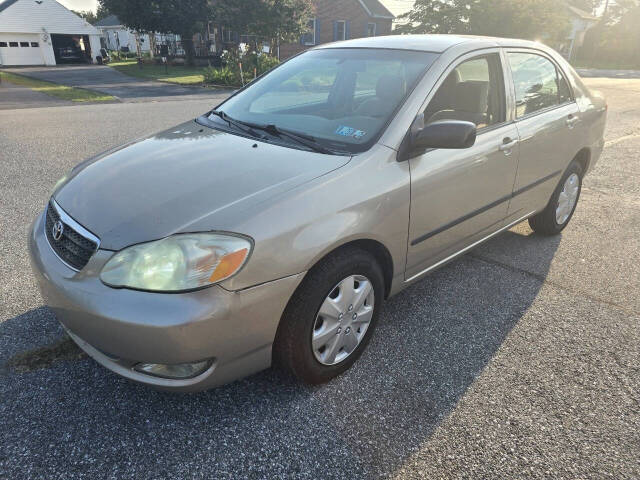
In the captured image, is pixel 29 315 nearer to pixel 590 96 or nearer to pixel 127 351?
pixel 127 351

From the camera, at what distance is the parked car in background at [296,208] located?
1.91m

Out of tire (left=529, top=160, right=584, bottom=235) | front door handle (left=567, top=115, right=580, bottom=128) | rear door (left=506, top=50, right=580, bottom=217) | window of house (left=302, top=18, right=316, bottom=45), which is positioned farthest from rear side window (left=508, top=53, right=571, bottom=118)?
window of house (left=302, top=18, right=316, bottom=45)

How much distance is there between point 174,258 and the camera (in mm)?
1897

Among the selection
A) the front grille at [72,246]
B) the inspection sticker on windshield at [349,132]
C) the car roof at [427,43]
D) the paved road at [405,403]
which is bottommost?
the paved road at [405,403]

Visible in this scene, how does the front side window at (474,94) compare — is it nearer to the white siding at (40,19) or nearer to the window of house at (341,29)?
the window of house at (341,29)

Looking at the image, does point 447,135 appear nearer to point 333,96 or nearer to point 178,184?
point 333,96

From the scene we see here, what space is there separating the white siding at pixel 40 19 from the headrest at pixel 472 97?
42347mm

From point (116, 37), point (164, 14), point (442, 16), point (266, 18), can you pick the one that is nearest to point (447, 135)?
point (266, 18)

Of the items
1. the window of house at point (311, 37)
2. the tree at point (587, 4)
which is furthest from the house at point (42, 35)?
the tree at point (587, 4)

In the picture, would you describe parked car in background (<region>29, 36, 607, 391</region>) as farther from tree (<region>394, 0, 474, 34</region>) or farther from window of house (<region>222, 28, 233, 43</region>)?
window of house (<region>222, 28, 233, 43</region>)

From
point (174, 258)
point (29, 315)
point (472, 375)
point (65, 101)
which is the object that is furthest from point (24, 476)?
point (65, 101)

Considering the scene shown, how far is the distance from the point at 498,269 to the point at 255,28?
2474 centimetres

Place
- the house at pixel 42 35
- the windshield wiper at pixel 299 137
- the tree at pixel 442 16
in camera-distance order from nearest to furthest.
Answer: the windshield wiper at pixel 299 137
the tree at pixel 442 16
the house at pixel 42 35

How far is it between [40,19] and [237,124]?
43.3m
